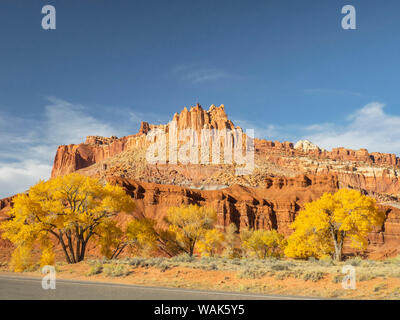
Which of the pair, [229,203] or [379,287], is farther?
[229,203]

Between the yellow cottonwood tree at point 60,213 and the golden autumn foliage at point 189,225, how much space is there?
15.7 m

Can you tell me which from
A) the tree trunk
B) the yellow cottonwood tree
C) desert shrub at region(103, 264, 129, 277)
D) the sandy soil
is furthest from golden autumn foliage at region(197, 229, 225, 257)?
desert shrub at region(103, 264, 129, 277)

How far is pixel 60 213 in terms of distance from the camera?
28531mm

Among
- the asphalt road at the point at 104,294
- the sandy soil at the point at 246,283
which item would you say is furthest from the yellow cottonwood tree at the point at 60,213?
the asphalt road at the point at 104,294

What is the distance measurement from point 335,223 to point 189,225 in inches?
800

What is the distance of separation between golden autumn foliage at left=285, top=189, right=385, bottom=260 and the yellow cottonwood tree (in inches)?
728

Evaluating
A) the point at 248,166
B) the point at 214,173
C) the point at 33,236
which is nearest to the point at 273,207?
the point at 214,173

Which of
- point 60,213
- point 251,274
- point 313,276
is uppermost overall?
point 60,213

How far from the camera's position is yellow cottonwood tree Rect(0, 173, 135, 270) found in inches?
1100

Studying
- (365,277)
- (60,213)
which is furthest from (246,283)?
(60,213)

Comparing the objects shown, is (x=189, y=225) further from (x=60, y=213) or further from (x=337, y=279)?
(x=337, y=279)

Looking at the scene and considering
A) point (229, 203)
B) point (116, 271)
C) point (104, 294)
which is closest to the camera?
point (104, 294)
